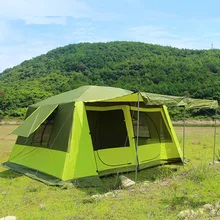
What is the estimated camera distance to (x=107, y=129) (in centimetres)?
658

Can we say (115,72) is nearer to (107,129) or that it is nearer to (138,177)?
(107,129)

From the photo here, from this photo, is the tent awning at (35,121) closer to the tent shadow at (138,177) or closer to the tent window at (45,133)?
the tent window at (45,133)

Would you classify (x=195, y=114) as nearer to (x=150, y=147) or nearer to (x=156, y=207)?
(x=150, y=147)

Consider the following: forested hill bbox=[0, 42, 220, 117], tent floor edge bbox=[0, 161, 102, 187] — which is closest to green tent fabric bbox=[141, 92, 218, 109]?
tent floor edge bbox=[0, 161, 102, 187]

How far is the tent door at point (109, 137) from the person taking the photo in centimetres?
636

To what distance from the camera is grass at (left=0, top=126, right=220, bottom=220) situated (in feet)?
13.4

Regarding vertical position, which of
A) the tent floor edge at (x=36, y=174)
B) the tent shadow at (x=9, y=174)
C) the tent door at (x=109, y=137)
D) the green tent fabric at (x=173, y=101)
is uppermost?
the green tent fabric at (x=173, y=101)

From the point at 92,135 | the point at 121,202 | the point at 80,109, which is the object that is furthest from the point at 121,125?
the point at 121,202

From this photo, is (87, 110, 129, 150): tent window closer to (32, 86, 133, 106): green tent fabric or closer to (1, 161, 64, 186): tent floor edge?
(32, 86, 133, 106): green tent fabric

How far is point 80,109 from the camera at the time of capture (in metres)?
6.05

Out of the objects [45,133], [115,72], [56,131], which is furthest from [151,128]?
[115,72]

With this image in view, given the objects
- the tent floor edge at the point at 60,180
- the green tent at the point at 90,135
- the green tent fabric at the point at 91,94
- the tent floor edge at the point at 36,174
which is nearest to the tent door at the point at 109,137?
the green tent at the point at 90,135

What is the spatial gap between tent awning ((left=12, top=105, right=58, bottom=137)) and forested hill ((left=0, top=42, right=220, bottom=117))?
28.9 m

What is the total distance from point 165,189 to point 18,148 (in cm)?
409
